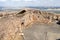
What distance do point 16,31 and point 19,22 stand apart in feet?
1.20

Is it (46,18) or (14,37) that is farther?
(46,18)

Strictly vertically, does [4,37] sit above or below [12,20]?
below

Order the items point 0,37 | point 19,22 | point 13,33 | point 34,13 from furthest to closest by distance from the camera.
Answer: point 34,13 → point 19,22 → point 13,33 → point 0,37

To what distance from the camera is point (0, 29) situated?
3.97 meters

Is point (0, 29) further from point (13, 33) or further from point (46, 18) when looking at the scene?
point (46, 18)

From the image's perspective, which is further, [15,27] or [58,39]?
[58,39]

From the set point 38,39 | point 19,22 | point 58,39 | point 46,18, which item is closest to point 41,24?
point 46,18

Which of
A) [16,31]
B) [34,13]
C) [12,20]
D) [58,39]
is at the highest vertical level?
[12,20]

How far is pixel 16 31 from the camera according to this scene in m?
4.48

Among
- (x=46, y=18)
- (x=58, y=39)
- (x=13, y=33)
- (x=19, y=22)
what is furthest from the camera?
(x=46, y=18)

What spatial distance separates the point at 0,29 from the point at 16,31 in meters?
0.60

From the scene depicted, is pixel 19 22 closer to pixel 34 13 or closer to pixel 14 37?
pixel 14 37

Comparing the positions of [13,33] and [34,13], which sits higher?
[13,33]

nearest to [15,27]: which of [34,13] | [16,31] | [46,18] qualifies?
[16,31]
